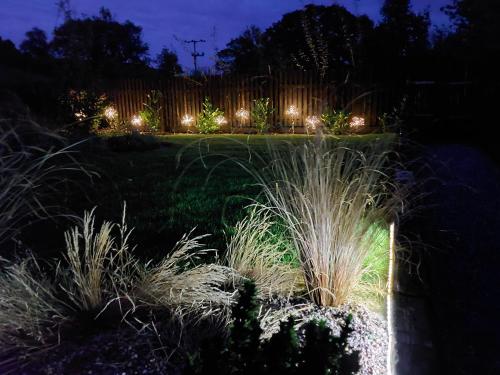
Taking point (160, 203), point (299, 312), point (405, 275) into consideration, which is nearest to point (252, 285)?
point (299, 312)

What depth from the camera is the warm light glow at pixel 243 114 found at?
35.9 ft

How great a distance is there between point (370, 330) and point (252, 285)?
92 centimetres

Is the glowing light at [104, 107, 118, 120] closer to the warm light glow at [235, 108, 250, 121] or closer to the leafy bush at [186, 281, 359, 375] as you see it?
the warm light glow at [235, 108, 250, 121]

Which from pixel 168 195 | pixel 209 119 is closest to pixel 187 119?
pixel 209 119

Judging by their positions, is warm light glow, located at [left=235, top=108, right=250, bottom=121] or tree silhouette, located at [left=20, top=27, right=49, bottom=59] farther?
tree silhouette, located at [left=20, top=27, right=49, bottom=59]

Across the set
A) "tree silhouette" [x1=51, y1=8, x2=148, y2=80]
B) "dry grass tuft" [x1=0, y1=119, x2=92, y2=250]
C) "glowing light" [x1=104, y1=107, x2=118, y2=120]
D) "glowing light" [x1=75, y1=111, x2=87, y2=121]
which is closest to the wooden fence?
"glowing light" [x1=104, y1=107, x2=118, y2=120]

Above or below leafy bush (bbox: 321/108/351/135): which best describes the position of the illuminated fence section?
above

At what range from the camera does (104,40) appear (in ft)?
99.8

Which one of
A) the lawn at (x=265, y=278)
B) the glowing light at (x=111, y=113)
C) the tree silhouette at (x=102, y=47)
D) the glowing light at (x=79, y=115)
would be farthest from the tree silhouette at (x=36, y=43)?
the lawn at (x=265, y=278)

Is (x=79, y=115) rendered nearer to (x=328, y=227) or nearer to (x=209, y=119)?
(x=209, y=119)

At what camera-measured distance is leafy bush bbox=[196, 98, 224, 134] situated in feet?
36.0

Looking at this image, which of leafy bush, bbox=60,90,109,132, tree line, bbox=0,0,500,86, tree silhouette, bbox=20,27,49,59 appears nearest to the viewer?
tree line, bbox=0,0,500,86

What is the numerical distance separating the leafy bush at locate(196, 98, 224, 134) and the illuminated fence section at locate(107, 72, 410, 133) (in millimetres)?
237

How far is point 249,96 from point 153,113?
9.61 ft
